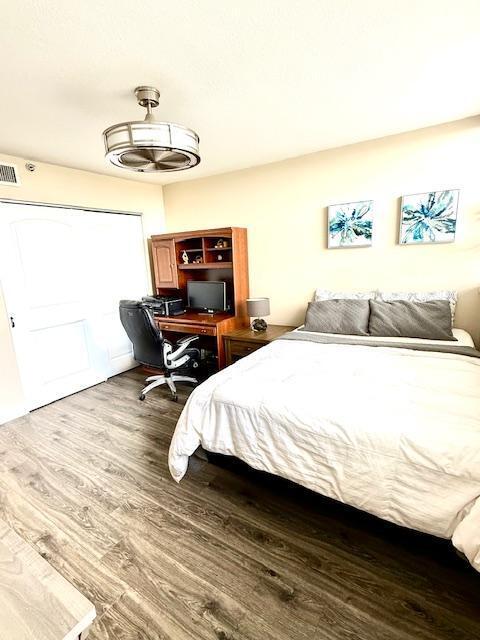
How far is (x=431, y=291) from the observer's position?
9.32 ft

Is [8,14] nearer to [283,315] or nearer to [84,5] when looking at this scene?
[84,5]

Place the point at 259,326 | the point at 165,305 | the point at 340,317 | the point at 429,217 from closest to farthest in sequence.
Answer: the point at 429,217
the point at 340,317
the point at 259,326
the point at 165,305

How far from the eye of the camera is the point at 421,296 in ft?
9.13

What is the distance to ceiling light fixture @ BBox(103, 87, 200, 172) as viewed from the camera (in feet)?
5.16

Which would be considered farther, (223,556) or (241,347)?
(241,347)

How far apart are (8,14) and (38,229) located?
2.18 m

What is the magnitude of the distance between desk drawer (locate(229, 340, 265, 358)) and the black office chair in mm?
416

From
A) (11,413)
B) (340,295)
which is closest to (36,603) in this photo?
(11,413)

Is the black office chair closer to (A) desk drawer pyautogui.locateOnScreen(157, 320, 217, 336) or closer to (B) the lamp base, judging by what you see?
(A) desk drawer pyautogui.locateOnScreen(157, 320, 217, 336)

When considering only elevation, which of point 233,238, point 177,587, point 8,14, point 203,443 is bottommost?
point 177,587

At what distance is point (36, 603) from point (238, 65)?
2.35 metres

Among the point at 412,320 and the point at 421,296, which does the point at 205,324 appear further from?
the point at 421,296

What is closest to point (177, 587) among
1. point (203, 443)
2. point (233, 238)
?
point (203, 443)

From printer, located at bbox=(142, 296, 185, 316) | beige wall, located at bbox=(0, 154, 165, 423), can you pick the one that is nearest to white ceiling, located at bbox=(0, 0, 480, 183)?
beige wall, located at bbox=(0, 154, 165, 423)
